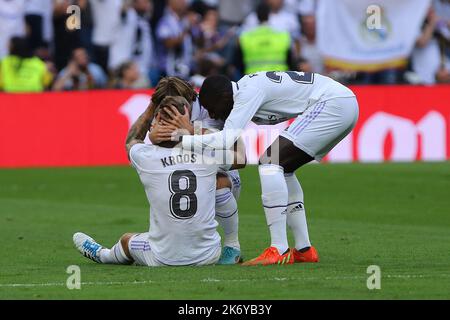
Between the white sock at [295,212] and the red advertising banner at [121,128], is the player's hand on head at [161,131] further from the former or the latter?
the red advertising banner at [121,128]

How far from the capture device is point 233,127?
980cm

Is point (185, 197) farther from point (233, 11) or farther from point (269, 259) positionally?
point (233, 11)

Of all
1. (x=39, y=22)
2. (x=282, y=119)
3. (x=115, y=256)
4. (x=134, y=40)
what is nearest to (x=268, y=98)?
(x=282, y=119)

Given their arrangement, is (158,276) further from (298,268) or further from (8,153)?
(8,153)

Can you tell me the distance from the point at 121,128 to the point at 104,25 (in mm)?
2733

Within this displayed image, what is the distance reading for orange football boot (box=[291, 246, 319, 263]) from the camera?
34.2 feet

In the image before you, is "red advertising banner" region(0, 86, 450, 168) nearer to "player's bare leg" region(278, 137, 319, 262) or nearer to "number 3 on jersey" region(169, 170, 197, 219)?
"player's bare leg" region(278, 137, 319, 262)

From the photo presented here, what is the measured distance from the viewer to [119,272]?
9.73 meters

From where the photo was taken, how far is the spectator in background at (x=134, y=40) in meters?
23.8

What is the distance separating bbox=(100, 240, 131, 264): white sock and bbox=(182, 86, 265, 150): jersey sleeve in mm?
1126

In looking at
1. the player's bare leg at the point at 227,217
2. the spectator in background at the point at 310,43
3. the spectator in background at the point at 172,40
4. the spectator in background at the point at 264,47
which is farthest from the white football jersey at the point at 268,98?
the spectator in background at the point at 310,43

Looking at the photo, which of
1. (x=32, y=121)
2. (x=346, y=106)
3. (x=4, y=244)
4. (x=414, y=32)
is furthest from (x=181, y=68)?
(x=346, y=106)

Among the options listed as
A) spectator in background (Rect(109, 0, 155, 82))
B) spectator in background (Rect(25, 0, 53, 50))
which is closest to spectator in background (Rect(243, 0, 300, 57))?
spectator in background (Rect(109, 0, 155, 82))

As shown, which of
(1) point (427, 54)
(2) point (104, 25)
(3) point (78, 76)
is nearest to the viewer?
(3) point (78, 76)
